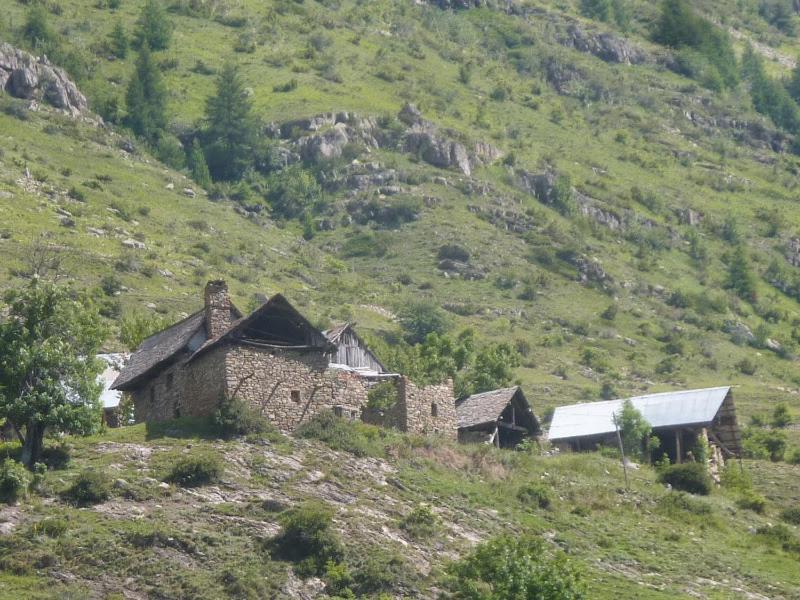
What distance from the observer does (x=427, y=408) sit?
65.8 meters

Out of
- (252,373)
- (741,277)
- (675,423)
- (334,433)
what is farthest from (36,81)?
(334,433)

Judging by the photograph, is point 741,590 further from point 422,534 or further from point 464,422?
point 464,422

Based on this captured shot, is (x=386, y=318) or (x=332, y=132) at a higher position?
(x=332, y=132)

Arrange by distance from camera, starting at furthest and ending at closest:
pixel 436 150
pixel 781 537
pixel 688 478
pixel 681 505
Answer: pixel 436 150
pixel 688 478
pixel 681 505
pixel 781 537

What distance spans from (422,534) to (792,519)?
2224 cm

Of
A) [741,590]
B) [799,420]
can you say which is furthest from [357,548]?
[799,420]

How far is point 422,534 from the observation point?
5400cm

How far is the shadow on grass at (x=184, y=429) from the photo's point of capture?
187 feet

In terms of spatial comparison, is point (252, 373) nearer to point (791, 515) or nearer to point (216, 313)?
point (216, 313)

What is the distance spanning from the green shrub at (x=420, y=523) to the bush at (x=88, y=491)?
9.76 meters

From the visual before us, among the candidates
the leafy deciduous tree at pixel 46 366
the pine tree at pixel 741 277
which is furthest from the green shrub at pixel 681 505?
the pine tree at pixel 741 277

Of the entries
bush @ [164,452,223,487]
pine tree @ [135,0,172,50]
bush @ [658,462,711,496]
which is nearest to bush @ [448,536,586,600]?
bush @ [164,452,223,487]

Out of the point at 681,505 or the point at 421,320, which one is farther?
the point at 421,320

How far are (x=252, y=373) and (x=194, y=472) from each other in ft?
24.3
